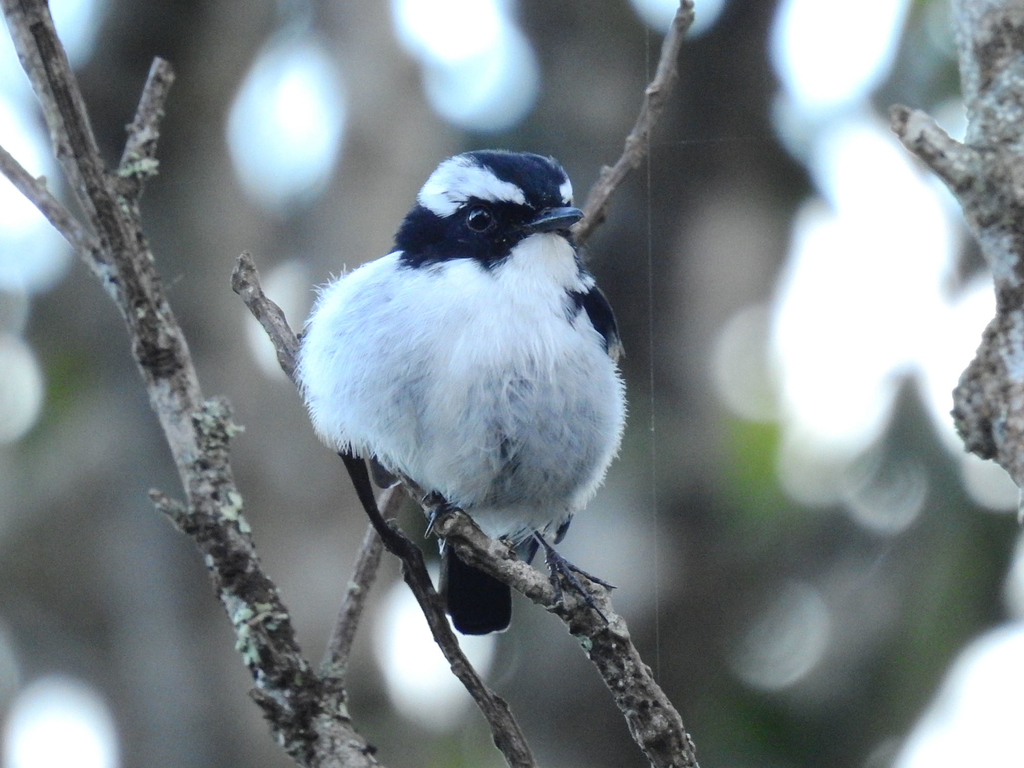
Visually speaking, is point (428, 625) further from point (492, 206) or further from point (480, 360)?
point (492, 206)

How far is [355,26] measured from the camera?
705 centimetres

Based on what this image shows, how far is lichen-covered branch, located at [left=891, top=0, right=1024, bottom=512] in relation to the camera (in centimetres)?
149

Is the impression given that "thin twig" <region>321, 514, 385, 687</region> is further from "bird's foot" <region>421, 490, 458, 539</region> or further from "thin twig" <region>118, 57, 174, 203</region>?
"thin twig" <region>118, 57, 174, 203</region>

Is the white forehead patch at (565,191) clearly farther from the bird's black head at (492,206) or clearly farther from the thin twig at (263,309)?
the thin twig at (263,309)

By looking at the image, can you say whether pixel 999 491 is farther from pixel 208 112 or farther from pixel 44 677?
pixel 44 677

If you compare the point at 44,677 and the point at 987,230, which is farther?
the point at 44,677

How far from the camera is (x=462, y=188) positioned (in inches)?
128

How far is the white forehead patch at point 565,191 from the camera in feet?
10.6

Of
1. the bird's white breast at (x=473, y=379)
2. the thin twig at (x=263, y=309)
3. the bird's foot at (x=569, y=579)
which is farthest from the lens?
the bird's white breast at (x=473, y=379)

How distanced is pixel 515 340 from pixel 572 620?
105 cm

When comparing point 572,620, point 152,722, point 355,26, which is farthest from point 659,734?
point 355,26

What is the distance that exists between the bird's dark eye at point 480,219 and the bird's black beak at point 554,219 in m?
0.10

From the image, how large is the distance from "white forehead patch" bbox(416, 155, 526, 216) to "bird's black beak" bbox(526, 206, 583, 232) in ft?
0.21

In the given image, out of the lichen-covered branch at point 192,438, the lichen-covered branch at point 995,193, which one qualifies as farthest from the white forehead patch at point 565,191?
the lichen-covered branch at point 995,193
